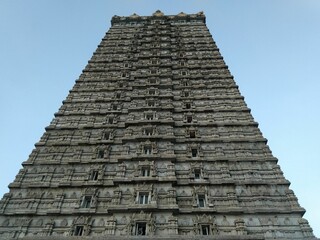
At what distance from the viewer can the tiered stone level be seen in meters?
19.6

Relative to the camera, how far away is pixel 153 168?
23.1 m

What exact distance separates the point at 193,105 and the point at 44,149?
13.1 m

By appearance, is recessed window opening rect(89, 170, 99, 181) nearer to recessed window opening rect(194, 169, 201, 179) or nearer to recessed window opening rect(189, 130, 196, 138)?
recessed window opening rect(194, 169, 201, 179)

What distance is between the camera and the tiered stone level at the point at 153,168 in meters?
19.6

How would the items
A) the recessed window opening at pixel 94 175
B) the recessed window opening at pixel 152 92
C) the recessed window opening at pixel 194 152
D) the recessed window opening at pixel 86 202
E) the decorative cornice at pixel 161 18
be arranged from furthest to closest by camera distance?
the decorative cornice at pixel 161 18 → the recessed window opening at pixel 152 92 → the recessed window opening at pixel 194 152 → the recessed window opening at pixel 94 175 → the recessed window opening at pixel 86 202

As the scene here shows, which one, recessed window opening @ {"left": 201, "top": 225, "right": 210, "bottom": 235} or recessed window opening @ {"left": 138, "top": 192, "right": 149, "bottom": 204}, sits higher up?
recessed window opening @ {"left": 138, "top": 192, "right": 149, "bottom": 204}

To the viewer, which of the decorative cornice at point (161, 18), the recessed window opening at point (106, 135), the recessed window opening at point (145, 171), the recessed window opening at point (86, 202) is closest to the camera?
the recessed window opening at point (86, 202)

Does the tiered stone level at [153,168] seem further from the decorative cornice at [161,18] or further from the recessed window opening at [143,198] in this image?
the decorative cornice at [161,18]

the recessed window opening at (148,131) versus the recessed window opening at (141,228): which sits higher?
the recessed window opening at (148,131)

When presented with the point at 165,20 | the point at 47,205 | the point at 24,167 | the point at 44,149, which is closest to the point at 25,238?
the point at 47,205

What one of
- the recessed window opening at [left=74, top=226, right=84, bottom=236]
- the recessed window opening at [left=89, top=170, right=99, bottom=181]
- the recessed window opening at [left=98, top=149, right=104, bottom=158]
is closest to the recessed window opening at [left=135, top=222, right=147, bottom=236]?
the recessed window opening at [left=74, top=226, right=84, bottom=236]

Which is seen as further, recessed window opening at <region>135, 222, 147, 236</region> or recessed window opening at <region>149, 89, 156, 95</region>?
recessed window opening at <region>149, 89, 156, 95</region>

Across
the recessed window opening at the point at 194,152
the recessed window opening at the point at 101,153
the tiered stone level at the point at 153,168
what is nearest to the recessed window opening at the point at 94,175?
the tiered stone level at the point at 153,168

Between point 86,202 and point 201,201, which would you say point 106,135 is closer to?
point 86,202
